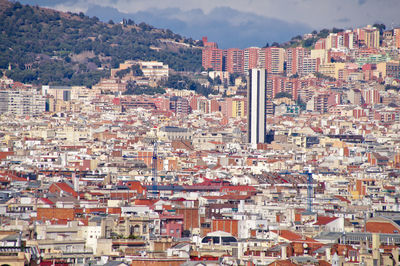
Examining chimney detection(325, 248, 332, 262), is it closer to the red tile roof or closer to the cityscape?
the cityscape

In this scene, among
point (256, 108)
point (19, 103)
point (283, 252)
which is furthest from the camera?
point (19, 103)

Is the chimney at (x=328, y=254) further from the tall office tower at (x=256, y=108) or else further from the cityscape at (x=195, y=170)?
the tall office tower at (x=256, y=108)

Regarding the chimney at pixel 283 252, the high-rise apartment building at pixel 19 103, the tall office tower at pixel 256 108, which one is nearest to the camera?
the chimney at pixel 283 252

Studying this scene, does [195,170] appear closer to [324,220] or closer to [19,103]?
[324,220]

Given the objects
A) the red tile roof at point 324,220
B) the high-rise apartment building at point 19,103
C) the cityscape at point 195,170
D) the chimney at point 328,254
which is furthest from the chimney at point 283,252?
the high-rise apartment building at point 19,103

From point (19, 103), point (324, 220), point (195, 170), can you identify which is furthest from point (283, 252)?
point (19, 103)

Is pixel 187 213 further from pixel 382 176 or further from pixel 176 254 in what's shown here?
pixel 382 176

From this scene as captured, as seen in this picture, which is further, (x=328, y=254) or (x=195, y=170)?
(x=195, y=170)

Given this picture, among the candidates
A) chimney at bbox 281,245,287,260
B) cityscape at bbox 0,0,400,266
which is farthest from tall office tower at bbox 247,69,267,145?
chimney at bbox 281,245,287,260
